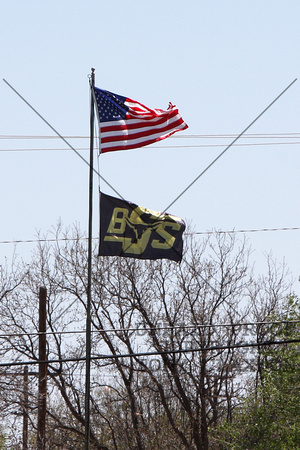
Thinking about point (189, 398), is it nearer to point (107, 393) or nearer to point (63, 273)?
point (107, 393)

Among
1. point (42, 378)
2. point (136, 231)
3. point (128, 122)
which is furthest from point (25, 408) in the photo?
point (128, 122)

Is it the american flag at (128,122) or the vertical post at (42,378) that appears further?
the vertical post at (42,378)

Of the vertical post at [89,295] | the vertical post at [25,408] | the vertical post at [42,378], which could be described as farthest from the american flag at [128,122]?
the vertical post at [25,408]

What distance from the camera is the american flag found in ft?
36.8

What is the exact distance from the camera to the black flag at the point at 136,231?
11148 millimetres

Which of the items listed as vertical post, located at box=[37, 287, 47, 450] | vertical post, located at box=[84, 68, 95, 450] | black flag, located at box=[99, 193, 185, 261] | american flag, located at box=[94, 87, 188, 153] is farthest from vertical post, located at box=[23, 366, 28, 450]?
american flag, located at box=[94, 87, 188, 153]

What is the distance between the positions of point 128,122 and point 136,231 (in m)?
1.73

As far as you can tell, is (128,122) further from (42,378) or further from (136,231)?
(42,378)

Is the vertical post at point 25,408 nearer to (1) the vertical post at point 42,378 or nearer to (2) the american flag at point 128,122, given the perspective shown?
(1) the vertical post at point 42,378

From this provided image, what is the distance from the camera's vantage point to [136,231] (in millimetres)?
11430

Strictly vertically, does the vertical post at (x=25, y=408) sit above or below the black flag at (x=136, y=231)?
below

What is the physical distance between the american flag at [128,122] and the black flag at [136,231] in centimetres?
92

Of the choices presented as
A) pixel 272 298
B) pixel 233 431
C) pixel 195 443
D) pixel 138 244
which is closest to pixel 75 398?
pixel 195 443

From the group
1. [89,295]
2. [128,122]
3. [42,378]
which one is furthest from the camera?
[42,378]
